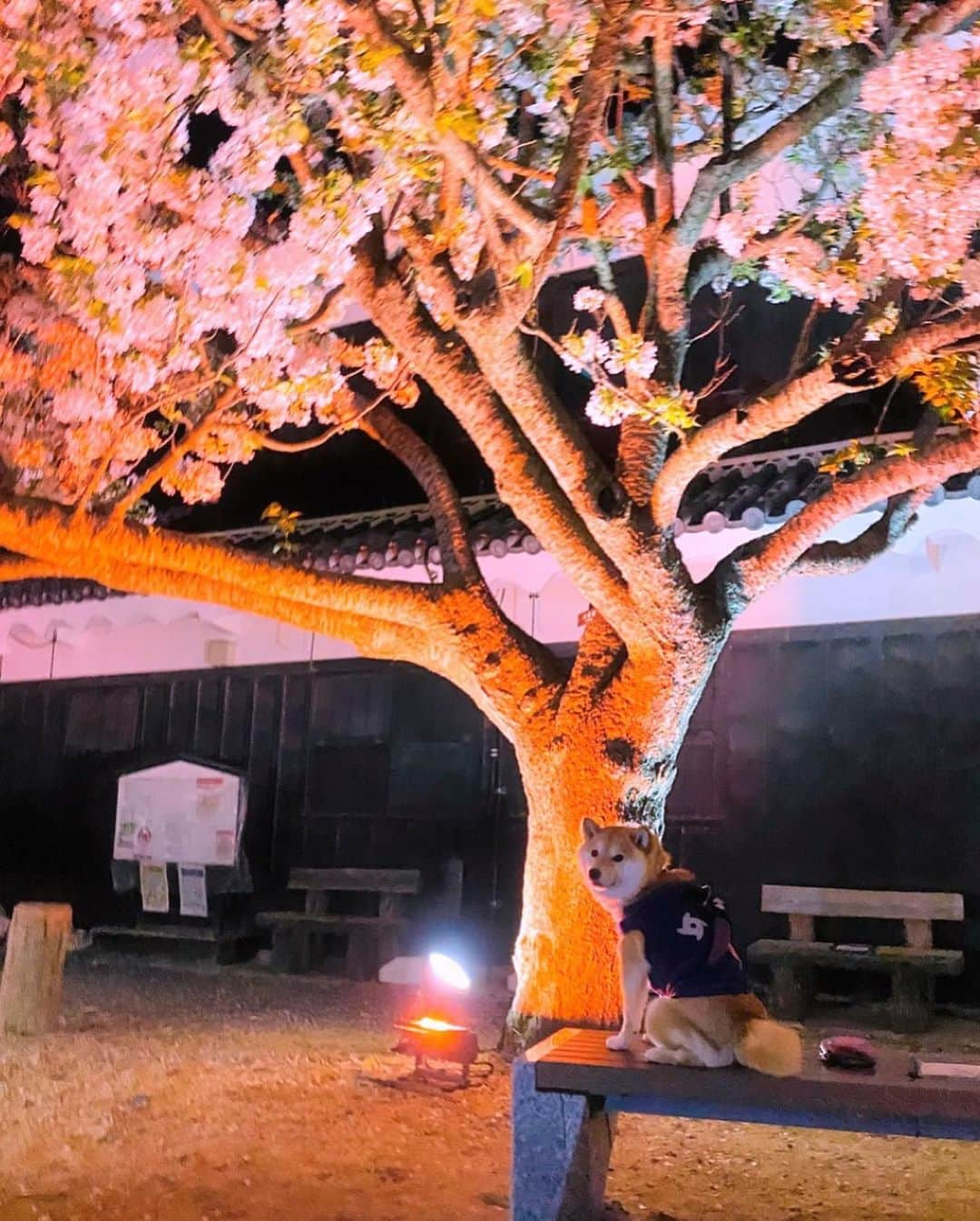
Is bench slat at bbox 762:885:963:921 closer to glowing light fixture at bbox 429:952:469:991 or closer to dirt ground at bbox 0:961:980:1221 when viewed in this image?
dirt ground at bbox 0:961:980:1221

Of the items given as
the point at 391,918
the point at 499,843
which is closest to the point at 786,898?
the point at 499,843

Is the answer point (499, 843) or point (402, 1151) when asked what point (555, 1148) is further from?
point (499, 843)

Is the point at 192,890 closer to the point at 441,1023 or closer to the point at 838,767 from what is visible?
the point at 441,1023

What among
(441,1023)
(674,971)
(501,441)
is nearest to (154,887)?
(441,1023)

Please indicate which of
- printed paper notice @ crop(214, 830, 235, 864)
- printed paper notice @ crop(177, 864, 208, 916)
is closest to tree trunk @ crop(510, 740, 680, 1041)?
printed paper notice @ crop(214, 830, 235, 864)

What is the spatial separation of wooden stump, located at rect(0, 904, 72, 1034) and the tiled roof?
2.77m

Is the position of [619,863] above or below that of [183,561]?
below

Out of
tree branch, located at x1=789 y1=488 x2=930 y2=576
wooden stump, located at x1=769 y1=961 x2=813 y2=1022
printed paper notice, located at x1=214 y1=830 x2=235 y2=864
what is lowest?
wooden stump, located at x1=769 y1=961 x2=813 y2=1022

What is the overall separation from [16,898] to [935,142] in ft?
39.2

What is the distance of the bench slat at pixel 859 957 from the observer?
23.7 feet

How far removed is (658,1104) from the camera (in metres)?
3.45

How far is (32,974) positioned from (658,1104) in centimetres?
494

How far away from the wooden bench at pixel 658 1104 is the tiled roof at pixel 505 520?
3.19 m

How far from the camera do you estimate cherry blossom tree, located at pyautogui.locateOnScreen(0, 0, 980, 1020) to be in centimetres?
525
